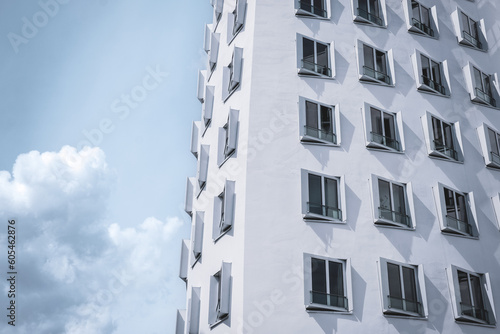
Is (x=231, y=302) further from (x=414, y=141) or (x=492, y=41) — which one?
(x=492, y=41)

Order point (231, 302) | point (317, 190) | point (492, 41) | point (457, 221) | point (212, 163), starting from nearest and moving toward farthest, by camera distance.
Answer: point (231, 302) → point (317, 190) → point (457, 221) → point (212, 163) → point (492, 41)

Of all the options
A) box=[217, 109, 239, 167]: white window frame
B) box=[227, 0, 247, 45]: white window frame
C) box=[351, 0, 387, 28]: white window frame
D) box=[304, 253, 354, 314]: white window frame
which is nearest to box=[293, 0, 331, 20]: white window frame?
box=[351, 0, 387, 28]: white window frame


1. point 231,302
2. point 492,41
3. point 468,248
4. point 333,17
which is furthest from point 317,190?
point 492,41

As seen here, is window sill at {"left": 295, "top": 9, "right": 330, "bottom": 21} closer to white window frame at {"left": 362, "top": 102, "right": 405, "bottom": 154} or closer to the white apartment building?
the white apartment building

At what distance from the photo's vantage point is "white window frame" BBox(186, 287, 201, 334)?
87.9 ft

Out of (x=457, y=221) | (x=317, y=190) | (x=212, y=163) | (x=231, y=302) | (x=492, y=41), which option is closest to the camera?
(x=231, y=302)

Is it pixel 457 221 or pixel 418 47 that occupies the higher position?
pixel 418 47

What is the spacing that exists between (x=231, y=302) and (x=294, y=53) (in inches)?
503

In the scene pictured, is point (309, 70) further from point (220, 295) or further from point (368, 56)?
point (220, 295)

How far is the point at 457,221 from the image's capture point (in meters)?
27.0

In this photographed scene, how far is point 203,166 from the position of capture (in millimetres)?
30484

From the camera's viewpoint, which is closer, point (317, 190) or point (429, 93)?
point (317, 190)

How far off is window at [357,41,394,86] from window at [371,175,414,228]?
18.9ft

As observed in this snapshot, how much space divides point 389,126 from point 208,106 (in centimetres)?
1031
